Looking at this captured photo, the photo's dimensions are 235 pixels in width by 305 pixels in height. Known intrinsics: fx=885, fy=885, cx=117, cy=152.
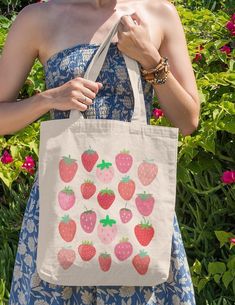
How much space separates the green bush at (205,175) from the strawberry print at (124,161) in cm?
111

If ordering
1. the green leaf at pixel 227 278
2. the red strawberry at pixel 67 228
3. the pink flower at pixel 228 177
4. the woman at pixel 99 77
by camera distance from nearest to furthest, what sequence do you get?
the red strawberry at pixel 67 228, the woman at pixel 99 77, the pink flower at pixel 228 177, the green leaf at pixel 227 278

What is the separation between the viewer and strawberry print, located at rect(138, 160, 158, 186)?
223 cm

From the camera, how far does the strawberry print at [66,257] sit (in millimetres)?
2219

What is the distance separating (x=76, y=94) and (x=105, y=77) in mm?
133

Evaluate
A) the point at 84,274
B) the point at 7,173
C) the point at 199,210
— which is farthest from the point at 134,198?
→ the point at 7,173

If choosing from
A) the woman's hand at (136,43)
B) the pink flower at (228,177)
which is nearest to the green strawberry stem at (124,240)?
the woman's hand at (136,43)

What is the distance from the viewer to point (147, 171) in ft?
7.32

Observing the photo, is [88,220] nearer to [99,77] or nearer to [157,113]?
[99,77]

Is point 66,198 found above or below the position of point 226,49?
above

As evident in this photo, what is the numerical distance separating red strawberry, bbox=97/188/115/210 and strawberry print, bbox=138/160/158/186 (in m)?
0.09

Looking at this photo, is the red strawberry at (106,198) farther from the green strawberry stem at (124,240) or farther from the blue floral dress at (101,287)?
the blue floral dress at (101,287)

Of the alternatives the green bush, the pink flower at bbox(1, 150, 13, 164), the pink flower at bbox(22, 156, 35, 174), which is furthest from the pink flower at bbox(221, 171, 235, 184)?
the pink flower at bbox(1, 150, 13, 164)

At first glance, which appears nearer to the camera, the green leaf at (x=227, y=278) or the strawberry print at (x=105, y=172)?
the strawberry print at (x=105, y=172)

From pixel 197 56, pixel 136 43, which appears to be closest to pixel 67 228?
pixel 136 43
